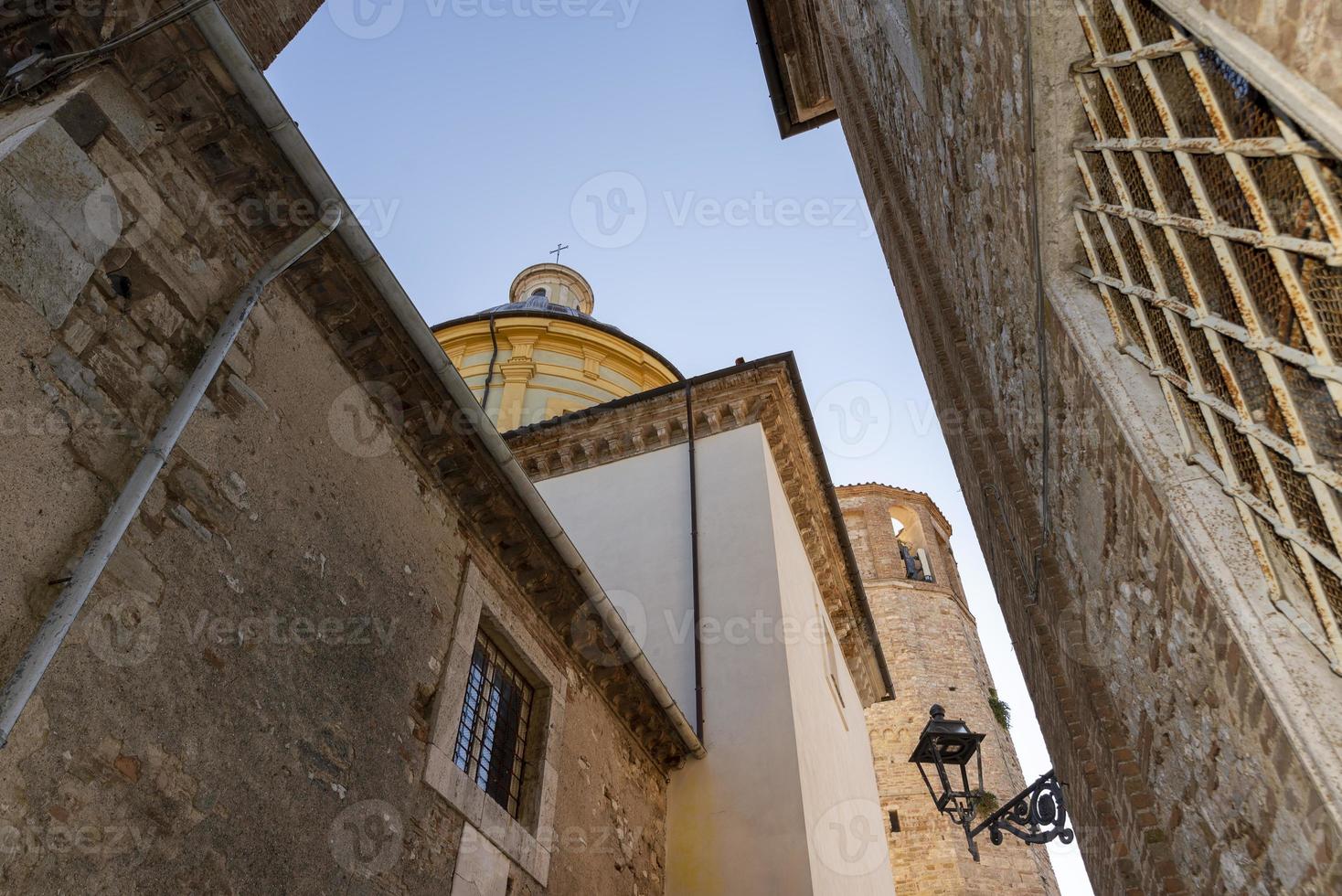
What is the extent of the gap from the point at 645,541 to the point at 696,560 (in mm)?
759

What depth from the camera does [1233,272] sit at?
81.9 inches

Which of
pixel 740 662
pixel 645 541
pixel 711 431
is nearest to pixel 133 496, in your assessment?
pixel 740 662

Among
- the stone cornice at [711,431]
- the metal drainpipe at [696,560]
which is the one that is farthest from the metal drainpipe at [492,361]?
the metal drainpipe at [696,560]

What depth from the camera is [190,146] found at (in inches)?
172

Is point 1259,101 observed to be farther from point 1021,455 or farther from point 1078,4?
point 1021,455

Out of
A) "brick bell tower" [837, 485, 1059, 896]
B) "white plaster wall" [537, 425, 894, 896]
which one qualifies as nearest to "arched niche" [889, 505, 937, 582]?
"brick bell tower" [837, 485, 1059, 896]

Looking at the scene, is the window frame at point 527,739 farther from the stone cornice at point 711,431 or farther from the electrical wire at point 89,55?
the stone cornice at point 711,431

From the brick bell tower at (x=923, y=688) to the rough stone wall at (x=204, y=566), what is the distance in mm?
20889

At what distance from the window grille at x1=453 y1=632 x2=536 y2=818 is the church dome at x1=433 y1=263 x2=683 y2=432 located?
33.4 feet

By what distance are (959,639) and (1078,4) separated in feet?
93.8

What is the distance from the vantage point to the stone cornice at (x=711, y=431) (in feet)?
38.3

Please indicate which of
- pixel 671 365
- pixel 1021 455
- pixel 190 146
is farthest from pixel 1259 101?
pixel 671 365

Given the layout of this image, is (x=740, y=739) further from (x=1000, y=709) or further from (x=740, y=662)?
(x=1000, y=709)

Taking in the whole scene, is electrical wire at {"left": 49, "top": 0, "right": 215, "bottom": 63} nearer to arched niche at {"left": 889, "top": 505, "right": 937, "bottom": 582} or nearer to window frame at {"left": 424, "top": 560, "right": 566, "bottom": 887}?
window frame at {"left": 424, "top": 560, "right": 566, "bottom": 887}
